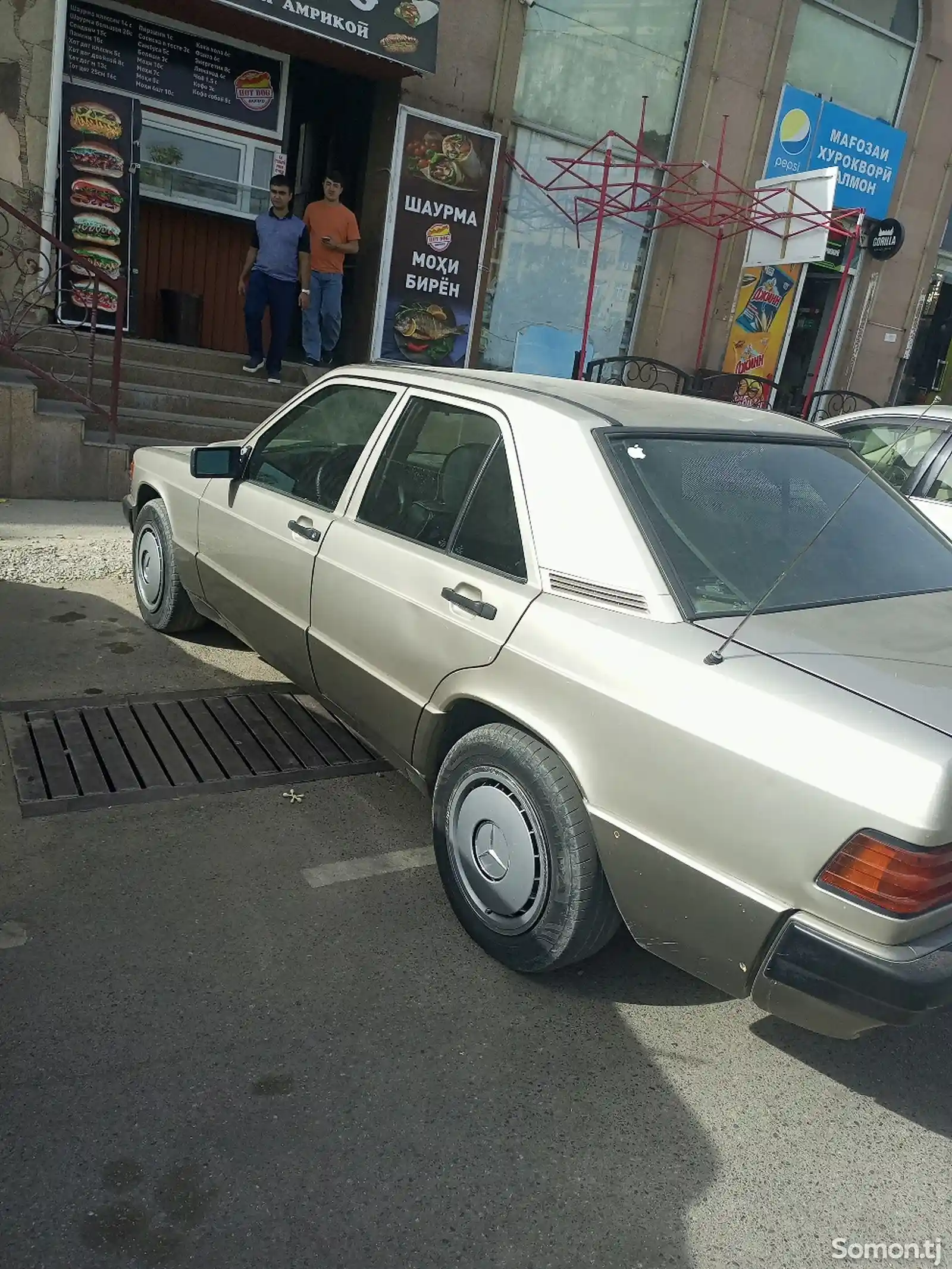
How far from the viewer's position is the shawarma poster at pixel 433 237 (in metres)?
10.1

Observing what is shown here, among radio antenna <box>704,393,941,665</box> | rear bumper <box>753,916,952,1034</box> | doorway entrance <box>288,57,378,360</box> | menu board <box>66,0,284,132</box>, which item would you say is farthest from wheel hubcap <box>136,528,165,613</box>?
menu board <box>66,0,284,132</box>

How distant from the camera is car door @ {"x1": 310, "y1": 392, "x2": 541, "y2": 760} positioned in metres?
2.88

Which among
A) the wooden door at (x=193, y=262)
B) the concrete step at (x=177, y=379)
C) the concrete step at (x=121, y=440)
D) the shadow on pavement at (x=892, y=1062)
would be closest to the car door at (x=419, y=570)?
the shadow on pavement at (x=892, y=1062)

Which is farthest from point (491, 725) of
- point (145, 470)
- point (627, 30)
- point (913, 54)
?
point (913, 54)

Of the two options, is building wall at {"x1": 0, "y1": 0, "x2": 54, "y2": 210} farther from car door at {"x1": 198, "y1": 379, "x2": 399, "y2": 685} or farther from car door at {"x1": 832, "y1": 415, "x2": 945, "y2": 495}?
car door at {"x1": 832, "y1": 415, "x2": 945, "y2": 495}

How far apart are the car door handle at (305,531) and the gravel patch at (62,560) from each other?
2623mm

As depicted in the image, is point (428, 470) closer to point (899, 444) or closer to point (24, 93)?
point (899, 444)

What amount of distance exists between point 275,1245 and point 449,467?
2.30m

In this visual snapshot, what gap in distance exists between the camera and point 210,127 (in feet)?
32.6

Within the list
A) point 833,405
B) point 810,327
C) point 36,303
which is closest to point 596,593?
point 36,303

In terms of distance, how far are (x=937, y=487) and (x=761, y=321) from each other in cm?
786

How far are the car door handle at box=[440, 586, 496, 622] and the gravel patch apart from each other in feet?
12.0

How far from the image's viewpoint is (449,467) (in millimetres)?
3297

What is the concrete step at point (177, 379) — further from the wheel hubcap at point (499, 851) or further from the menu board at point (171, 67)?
the wheel hubcap at point (499, 851)
